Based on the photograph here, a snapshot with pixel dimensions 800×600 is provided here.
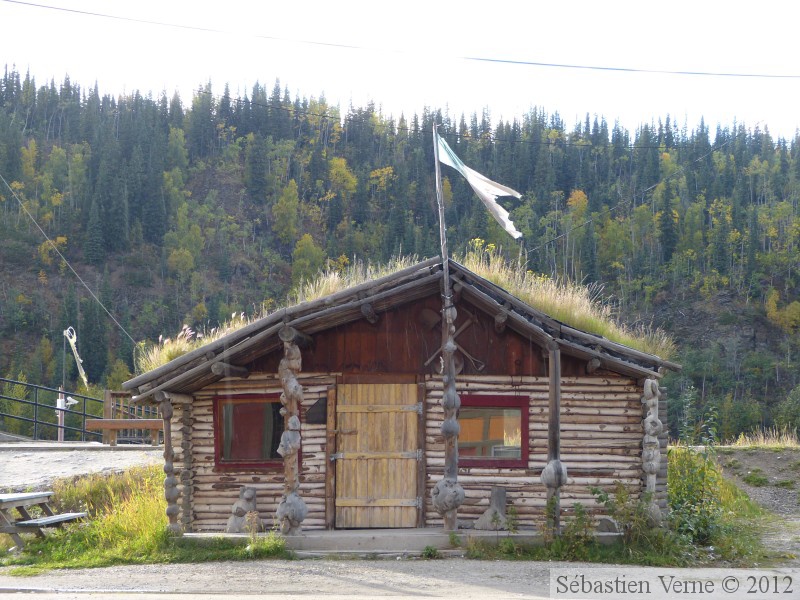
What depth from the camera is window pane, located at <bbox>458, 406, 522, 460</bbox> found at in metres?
15.4

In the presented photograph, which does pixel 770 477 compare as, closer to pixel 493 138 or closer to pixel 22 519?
pixel 22 519

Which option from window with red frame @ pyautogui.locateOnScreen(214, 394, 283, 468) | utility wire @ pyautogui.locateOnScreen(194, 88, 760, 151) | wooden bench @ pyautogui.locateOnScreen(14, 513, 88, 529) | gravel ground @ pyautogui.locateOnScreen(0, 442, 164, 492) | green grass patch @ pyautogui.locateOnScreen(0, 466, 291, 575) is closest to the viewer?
green grass patch @ pyautogui.locateOnScreen(0, 466, 291, 575)

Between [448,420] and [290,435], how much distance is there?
2232 mm

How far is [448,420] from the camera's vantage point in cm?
1388

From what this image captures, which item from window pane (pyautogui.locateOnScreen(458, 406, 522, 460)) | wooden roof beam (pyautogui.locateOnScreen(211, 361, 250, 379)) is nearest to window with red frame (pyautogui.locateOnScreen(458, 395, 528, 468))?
window pane (pyautogui.locateOnScreen(458, 406, 522, 460))

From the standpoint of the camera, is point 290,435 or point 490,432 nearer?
point 290,435

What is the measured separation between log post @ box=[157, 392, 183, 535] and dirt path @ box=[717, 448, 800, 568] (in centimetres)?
1066

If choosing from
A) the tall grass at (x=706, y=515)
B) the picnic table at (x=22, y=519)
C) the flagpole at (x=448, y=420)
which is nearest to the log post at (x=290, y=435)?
the flagpole at (x=448, y=420)

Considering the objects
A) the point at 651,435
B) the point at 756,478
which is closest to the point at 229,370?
the point at 651,435

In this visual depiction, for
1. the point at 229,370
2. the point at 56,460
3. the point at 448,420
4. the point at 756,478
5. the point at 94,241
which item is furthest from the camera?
the point at 94,241

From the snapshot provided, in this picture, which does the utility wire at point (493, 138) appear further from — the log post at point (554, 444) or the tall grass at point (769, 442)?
the log post at point (554, 444)

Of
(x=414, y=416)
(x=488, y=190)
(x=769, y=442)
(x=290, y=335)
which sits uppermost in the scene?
(x=488, y=190)

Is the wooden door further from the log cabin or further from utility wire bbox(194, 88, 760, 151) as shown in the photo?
utility wire bbox(194, 88, 760, 151)

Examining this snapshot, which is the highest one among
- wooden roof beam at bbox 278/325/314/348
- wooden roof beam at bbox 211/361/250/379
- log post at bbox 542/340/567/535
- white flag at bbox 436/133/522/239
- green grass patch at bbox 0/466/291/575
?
white flag at bbox 436/133/522/239
